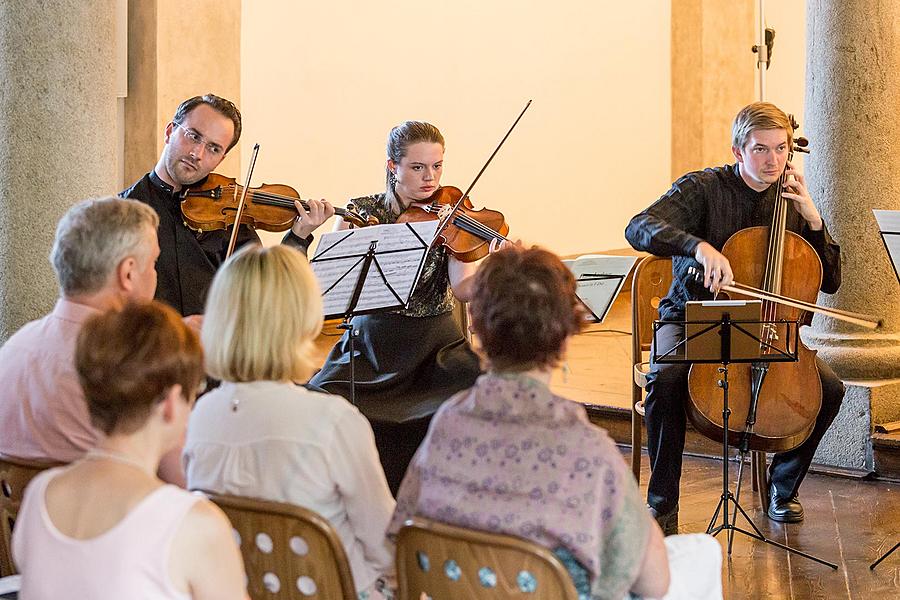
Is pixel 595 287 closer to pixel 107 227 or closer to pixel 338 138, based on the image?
pixel 107 227

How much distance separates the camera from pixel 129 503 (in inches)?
58.2

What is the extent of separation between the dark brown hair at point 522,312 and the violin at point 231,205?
1.61 metres

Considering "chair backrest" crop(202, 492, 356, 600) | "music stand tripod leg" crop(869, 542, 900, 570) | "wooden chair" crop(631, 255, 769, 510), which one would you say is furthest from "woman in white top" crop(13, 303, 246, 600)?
"wooden chair" crop(631, 255, 769, 510)

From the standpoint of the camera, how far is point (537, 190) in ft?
27.6

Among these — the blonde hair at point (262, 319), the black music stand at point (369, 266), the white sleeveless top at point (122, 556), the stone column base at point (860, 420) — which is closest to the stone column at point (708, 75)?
the stone column base at point (860, 420)

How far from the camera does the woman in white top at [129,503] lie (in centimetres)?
146

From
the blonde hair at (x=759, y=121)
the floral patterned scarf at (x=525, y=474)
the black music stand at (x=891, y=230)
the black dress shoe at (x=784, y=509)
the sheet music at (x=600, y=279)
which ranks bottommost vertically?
the black dress shoe at (x=784, y=509)

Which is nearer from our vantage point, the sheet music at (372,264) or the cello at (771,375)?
the sheet music at (372,264)

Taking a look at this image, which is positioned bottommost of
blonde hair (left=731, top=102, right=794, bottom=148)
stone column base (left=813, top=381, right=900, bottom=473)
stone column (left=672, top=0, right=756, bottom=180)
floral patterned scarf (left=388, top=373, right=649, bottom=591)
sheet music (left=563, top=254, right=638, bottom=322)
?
stone column base (left=813, top=381, right=900, bottom=473)

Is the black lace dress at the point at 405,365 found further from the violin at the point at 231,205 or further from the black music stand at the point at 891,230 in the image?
the black music stand at the point at 891,230

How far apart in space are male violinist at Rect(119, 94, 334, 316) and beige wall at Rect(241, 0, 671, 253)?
256cm

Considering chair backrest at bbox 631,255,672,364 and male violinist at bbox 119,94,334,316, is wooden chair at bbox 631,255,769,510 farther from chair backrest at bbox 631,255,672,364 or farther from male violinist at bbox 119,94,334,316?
male violinist at bbox 119,94,334,316

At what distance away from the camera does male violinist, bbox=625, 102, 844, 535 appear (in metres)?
3.60

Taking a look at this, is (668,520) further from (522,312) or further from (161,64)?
(161,64)
